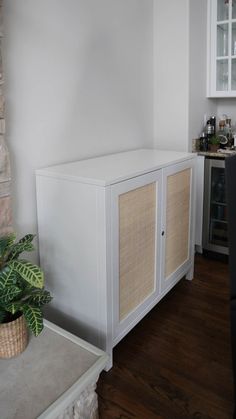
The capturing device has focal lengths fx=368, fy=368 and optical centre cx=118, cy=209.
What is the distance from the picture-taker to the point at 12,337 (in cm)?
135

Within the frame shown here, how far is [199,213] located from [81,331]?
5.11 feet

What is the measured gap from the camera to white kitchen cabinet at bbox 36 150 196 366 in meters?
1.63

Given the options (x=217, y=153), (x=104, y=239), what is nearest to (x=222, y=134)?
(x=217, y=153)

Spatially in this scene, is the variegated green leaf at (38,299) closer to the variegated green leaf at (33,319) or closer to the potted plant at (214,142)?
the variegated green leaf at (33,319)

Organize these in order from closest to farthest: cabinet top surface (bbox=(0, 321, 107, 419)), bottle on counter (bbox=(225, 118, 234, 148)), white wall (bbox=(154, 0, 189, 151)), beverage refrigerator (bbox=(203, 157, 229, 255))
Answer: cabinet top surface (bbox=(0, 321, 107, 419)) < white wall (bbox=(154, 0, 189, 151)) < beverage refrigerator (bbox=(203, 157, 229, 255)) < bottle on counter (bbox=(225, 118, 234, 148))

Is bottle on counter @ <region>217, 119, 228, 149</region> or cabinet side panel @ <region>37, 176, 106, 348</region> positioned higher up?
bottle on counter @ <region>217, 119, 228, 149</region>

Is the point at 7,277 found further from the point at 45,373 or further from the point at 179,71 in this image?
the point at 179,71

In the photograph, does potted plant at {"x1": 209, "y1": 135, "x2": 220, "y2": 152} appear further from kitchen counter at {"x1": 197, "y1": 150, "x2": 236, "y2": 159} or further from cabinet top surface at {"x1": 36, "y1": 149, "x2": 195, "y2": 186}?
cabinet top surface at {"x1": 36, "y1": 149, "x2": 195, "y2": 186}

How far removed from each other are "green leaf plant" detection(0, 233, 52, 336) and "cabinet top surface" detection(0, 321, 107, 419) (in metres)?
0.15

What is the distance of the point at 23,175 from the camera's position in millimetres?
1806

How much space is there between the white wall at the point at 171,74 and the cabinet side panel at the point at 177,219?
2.11 feet

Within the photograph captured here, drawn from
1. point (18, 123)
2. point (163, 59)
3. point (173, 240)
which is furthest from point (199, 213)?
point (18, 123)

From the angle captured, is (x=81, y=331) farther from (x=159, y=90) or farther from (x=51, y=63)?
(x=159, y=90)

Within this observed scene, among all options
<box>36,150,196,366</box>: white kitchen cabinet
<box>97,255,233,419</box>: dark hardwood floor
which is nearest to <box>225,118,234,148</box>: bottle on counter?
<box>36,150,196,366</box>: white kitchen cabinet
